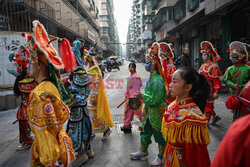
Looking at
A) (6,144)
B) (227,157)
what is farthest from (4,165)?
(227,157)

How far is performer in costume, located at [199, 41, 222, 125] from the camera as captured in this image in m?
5.16

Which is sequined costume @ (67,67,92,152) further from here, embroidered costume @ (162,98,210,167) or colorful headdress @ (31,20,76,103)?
embroidered costume @ (162,98,210,167)

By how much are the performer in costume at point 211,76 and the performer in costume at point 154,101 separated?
2.54 m

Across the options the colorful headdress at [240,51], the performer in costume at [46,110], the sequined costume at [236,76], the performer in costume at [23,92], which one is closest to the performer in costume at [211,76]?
the sequined costume at [236,76]

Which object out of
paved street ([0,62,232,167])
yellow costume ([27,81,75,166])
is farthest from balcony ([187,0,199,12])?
yellow costume ([27,81,75,166])

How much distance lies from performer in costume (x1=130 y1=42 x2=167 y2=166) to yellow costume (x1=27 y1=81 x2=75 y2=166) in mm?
1487

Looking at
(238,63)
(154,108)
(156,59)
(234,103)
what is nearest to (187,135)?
(154,108)

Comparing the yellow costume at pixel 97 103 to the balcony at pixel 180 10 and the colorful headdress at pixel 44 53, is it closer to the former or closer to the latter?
the colorful headdress at pixel 44 53

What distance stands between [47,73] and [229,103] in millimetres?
2873

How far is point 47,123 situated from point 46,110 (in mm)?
125

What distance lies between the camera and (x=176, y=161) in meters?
1.89

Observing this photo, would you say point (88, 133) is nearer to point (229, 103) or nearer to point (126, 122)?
point (126, 122)

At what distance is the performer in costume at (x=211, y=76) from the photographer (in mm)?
5156

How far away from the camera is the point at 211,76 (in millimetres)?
5203
